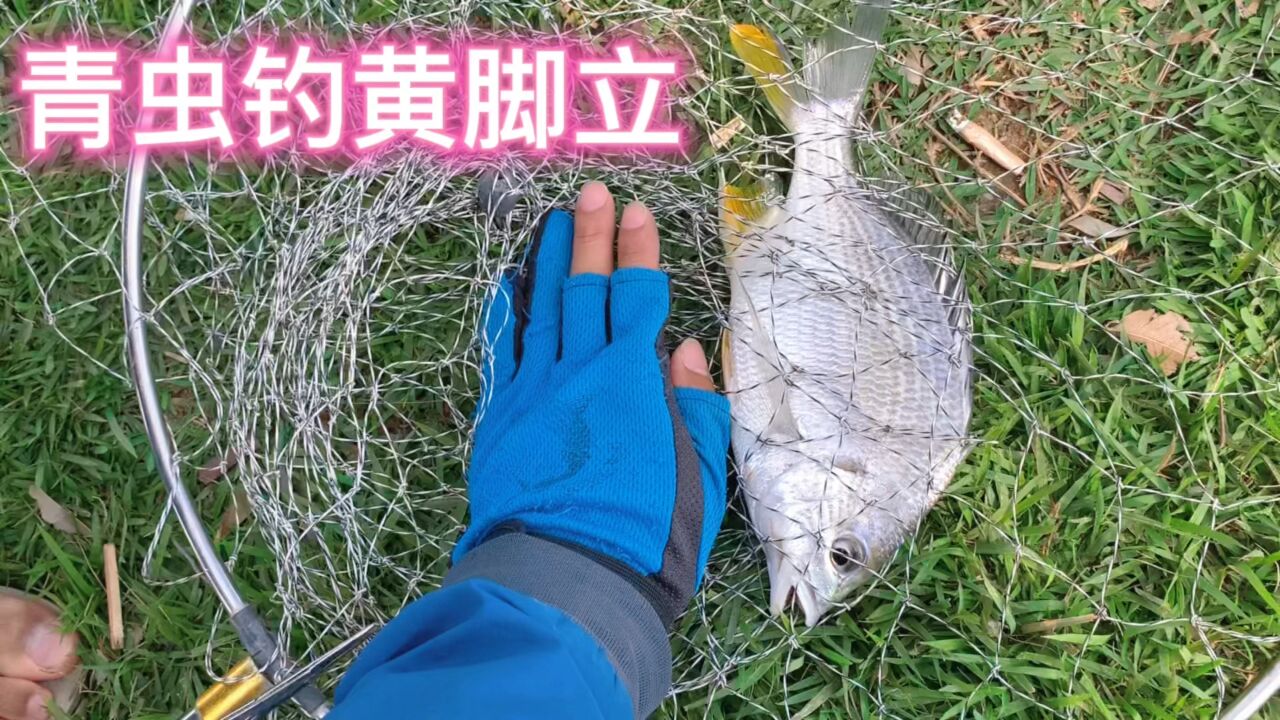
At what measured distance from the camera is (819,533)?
168 centimetres

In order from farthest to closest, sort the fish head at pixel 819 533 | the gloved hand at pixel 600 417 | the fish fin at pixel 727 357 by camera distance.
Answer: the fish fin at pixel 727 357 → the fish head at pixel 819 533 → the gloved hand at pixel 600 417

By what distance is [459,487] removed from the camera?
186cm

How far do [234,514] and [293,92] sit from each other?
99 centimetres

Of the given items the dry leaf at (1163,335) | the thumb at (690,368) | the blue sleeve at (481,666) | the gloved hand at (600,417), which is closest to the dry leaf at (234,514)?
the gloved hand at (600,417)

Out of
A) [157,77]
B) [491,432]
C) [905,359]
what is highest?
[157,77]

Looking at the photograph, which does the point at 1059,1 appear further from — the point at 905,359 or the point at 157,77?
the point at 157,77

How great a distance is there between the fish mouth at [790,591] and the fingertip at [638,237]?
67 centimetres

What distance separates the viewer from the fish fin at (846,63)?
5.96 feet

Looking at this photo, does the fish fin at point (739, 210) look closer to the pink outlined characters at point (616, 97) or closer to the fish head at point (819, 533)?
the pink outlined characters at point (616, 97)

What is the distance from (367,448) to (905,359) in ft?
3.95

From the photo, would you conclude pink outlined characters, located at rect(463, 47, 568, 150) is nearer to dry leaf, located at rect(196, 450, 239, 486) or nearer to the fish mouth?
dry leaf, located at rect(196, 450, 239, 486)

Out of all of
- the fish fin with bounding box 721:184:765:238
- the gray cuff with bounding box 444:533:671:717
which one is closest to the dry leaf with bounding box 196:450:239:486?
the gray cuff with bounding box 444:533:671:717

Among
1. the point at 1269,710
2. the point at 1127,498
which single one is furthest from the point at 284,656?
the point at 1269,710

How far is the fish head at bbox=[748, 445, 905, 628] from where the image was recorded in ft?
5.53
